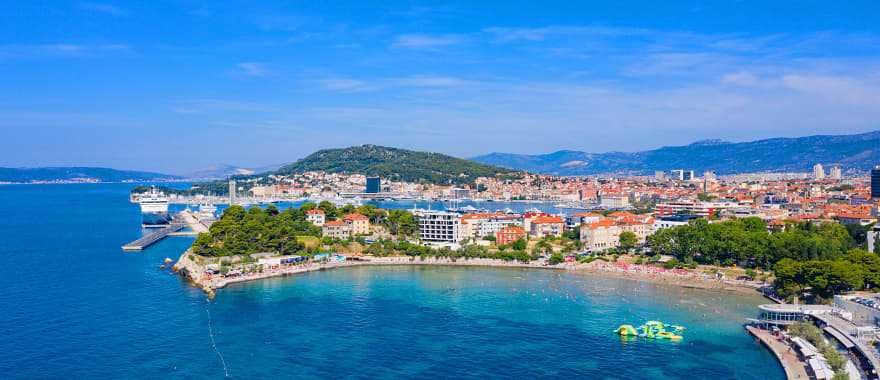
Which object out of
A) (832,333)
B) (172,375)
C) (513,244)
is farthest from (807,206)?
(172,375)

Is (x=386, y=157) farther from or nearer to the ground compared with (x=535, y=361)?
farther from the ground

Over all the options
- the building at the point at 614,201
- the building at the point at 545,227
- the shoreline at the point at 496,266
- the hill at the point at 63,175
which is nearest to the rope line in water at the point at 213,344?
the shoreline at the point at 496,266

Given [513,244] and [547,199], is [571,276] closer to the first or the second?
[513,244]

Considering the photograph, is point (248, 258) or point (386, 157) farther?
point (386, 157)


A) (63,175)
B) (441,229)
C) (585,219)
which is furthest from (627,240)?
(63,175)

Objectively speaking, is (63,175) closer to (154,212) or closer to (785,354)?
(154,212)

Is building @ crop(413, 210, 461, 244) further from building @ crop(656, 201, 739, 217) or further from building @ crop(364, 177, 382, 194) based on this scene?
building @ crop(364, 177, 382, 194)

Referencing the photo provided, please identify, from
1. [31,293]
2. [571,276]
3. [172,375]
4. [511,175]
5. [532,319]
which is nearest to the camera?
[172,375]
